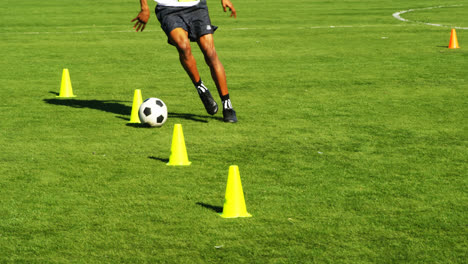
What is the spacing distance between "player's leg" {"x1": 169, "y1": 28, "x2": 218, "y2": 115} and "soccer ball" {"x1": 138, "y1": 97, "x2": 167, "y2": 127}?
0.70 metres

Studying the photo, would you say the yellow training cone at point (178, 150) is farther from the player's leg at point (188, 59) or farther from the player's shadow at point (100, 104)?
the player's shadow at point (100, 104)

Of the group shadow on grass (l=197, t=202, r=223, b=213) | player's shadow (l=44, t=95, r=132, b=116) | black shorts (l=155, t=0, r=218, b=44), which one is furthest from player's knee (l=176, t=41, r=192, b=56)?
shadow on grass (l=197, t=202, r=223, b=213)

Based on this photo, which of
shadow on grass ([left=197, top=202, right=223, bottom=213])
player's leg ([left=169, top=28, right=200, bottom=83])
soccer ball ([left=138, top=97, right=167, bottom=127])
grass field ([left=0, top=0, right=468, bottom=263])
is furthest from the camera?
player's leg ([left=169, top=28, right=200, bottom=83])

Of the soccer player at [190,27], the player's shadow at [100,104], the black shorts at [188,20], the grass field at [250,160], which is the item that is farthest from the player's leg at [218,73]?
the player's shadow at [100,104]

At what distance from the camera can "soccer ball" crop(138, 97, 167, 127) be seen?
9.34m

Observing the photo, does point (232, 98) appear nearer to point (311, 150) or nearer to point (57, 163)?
point (311, 150)

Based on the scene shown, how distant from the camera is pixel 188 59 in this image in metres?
10.0

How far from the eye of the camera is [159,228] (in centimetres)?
571

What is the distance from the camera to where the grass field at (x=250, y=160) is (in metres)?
5.43

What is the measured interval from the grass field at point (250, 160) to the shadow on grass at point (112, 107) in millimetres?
42

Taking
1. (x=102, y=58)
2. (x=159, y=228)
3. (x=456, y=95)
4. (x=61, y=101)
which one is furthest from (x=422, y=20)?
(x=159, y=228)

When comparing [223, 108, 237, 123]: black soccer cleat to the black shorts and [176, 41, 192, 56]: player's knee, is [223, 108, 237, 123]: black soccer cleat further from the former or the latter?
the black shorts

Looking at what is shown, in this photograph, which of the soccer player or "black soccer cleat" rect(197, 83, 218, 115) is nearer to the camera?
the soccer player

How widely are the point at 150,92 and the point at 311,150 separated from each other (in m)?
4.53
